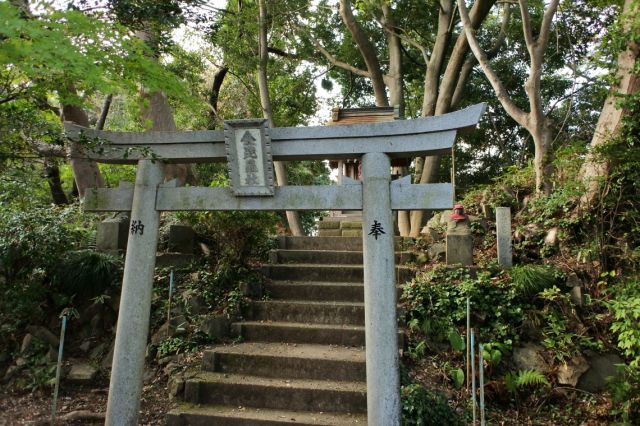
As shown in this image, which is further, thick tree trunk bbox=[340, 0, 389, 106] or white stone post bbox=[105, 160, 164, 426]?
thick tree trunk bbox=[340, 0, 389, 106]

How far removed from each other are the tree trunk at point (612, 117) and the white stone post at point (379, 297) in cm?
419

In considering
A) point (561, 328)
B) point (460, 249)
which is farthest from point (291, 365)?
point (561, 328)

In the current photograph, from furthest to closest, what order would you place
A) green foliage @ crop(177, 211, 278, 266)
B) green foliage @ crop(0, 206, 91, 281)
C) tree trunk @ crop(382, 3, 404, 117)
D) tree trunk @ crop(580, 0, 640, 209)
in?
tree trunk @ crop(382, 3, 404, 117) → green foliage @ crop(177, 211, 278, 266) → tree trunk @ crop(580, 0, 640, 209) → green foliage @ crop(0, 206, 91, 281)

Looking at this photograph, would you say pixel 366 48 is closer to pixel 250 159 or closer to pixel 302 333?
pixel 250 159

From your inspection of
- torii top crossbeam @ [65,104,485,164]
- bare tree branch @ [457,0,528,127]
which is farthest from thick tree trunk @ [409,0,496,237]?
torii top crossbeam @ [65,104,485,164]

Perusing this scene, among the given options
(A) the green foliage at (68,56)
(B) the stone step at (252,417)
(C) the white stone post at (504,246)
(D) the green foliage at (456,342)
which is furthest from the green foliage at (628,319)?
(A) the green foliage at (68,56)

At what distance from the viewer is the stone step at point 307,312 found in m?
6.68

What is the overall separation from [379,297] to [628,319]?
3.42 metres

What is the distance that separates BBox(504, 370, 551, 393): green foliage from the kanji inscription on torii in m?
3.69

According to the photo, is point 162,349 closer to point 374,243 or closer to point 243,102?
point 374,243

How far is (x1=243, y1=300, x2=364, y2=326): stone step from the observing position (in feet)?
21.9

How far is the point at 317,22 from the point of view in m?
12.8

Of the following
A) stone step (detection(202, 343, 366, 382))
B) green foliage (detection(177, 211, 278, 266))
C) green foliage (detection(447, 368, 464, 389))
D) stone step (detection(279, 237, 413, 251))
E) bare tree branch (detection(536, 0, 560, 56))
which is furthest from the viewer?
stone step (detection(279, 237, 413, 251))

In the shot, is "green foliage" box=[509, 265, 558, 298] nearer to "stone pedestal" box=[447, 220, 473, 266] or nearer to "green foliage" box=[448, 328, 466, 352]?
"stone pedestal" box=[447, 220, 473, 266]
